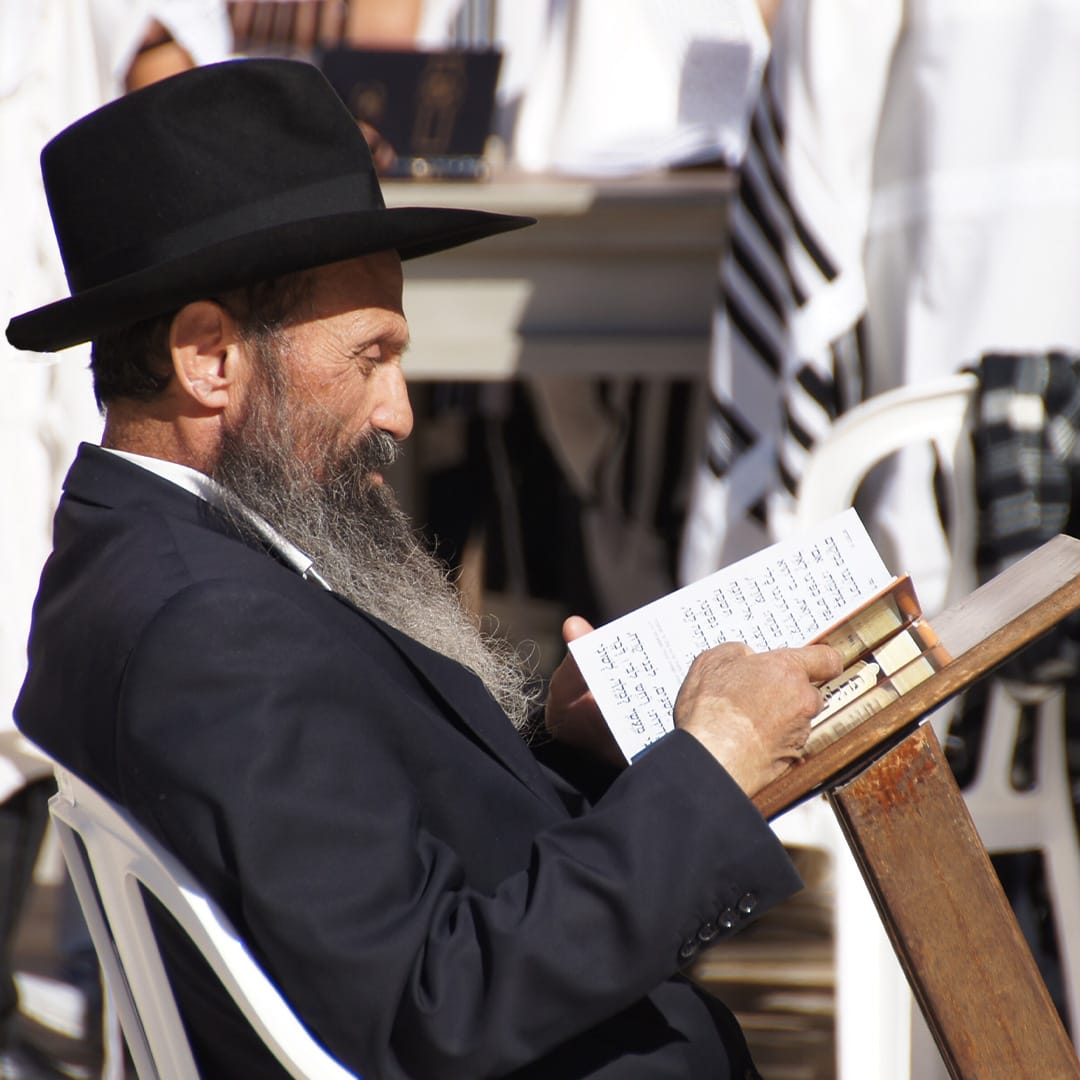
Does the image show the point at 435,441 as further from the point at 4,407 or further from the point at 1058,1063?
the point at 1058,1063

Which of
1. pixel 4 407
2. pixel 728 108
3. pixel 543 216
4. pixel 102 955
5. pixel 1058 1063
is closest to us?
pixel 1058 1063

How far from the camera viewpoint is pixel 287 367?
5.38 ft

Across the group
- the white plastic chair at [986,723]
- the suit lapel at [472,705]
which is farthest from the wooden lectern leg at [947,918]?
the white plastic chair at [986,723]

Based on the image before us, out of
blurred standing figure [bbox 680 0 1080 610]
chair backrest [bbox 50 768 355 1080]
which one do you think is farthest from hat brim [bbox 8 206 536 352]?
blurred standing figure [bbox 680 0 1080 610]

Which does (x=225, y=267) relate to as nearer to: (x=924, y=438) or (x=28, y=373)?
(x=924, y=438)

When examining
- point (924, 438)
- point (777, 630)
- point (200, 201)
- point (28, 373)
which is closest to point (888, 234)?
point (924, 438)

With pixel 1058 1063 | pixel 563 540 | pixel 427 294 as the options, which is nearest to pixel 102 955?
pixel 1058 1063

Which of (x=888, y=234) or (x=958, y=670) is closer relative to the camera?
(x=958, y=670)

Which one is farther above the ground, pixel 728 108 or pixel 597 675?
pixel 728 108

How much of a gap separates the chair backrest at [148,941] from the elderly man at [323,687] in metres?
0.02

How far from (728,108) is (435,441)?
187cm

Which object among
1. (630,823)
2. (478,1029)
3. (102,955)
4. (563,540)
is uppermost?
(630,823)

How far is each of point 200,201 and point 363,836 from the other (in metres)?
0.74

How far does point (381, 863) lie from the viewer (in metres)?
1.30
